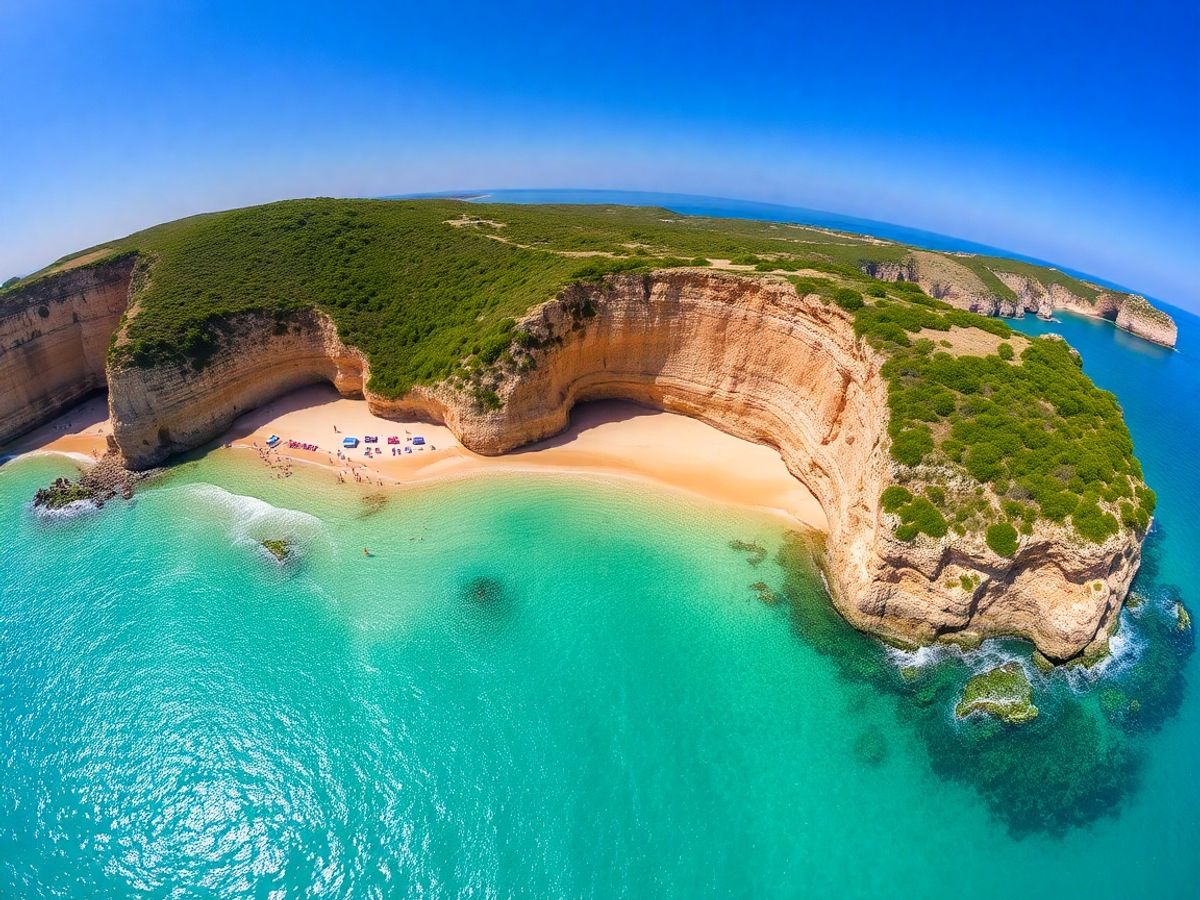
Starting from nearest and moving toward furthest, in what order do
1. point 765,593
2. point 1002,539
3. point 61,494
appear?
point 1002,539, point 765,593, point 61,494

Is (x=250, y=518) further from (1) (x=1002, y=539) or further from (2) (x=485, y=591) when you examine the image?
(1) (x=1002, y=539)

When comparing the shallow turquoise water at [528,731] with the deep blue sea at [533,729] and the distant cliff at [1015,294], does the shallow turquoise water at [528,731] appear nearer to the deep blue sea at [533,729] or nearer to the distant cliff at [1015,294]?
the deep blue sea at [533,729]

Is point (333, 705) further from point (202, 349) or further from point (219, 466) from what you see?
point (202, 349)

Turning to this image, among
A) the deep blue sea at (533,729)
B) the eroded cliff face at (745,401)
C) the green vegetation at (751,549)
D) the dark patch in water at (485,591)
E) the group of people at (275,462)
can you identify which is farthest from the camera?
the group of people at (275,462)

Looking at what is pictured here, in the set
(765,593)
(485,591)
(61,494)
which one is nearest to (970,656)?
(765,593)

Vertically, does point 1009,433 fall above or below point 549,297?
below

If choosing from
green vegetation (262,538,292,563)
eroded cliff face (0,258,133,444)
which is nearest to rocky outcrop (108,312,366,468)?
eroded cliff face (0,258,133,444)

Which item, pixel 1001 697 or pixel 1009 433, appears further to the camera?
pixel 1009 433

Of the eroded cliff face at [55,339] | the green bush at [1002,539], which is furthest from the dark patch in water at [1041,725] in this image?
the eroded cliff face at [55,339]
